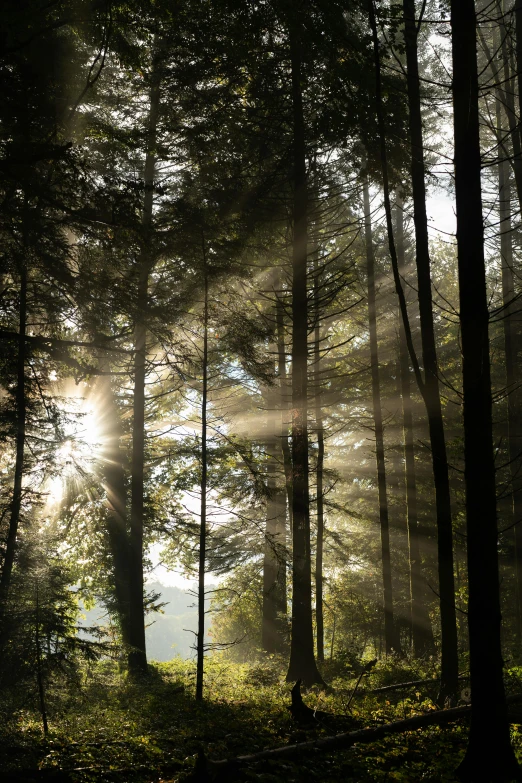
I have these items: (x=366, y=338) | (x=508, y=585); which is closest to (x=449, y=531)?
(x=366, y=338)

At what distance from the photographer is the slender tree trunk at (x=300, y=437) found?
10.9m

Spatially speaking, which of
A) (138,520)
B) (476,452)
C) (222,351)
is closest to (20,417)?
(222,351)

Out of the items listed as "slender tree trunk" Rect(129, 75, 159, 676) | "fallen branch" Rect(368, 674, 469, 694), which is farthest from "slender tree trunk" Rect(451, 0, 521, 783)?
"slender tree trunk" Rect(129, 75, 159, 676)

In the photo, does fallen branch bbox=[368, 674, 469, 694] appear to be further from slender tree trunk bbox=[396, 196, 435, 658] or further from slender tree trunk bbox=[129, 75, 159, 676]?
slender tree trunk bbox=[129, 75, 159, 676]

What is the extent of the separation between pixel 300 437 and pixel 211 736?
564 centimetres

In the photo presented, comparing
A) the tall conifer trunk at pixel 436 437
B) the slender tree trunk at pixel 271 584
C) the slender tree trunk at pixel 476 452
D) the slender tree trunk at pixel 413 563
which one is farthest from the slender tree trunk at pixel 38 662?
the slender tree trunk at pixel 271 584

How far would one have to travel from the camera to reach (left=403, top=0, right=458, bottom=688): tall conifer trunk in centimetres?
833

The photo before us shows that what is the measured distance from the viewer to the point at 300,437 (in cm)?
1123

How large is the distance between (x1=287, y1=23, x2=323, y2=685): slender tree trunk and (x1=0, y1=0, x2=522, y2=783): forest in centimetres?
5

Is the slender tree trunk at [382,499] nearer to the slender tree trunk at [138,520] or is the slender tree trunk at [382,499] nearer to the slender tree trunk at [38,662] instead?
the slender tree trunk at [138,520]

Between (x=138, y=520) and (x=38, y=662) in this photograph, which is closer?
(x=38, y=662)

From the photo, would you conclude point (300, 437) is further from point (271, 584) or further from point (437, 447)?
point (271, 584)

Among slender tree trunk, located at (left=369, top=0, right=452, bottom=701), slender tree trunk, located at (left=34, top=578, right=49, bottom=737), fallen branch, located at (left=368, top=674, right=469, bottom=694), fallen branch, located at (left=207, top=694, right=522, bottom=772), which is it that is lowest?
fallen branch, located at (left=368, top=674, right=469, bottom=694)

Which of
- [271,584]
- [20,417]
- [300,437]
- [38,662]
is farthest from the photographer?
[271,584]
